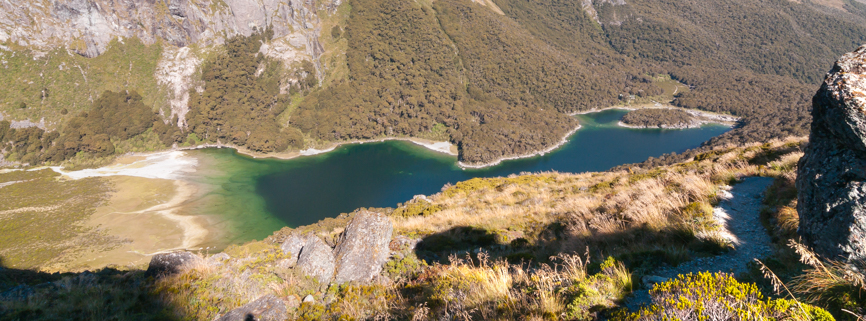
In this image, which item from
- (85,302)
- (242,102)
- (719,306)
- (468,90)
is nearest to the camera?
(719,306)

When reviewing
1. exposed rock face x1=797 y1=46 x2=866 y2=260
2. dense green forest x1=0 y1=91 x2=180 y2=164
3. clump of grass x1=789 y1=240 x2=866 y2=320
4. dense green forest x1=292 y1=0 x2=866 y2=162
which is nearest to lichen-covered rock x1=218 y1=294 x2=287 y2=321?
clump of grass x1=789 y1=240 x2=866 y2=320

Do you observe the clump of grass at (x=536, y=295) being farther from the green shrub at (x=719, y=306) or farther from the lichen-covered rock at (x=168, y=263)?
the lichen-covered rock at (x=168, y=263)

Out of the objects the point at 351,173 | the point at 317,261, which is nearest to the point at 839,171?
the point at 317,261

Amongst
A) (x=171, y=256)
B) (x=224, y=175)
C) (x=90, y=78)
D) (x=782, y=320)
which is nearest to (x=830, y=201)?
(x=782, y=320)

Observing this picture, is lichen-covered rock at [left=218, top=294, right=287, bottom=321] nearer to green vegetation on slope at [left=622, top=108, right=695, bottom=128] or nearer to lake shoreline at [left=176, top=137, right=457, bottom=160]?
lake shoreline at [left=176, top=137, right=457, bottom=160]

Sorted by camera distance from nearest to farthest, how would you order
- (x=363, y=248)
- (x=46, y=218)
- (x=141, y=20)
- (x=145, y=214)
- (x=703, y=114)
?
(x=363, y=248) → (x=46, y=218) → (x=145, y=214) → (x=141, y=20) → (x=703, y=114)

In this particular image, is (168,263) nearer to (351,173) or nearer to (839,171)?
(839,171)

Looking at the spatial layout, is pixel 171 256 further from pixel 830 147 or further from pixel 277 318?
pixel 830 147

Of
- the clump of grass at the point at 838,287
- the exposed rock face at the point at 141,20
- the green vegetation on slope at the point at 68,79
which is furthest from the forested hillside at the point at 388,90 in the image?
the clump of grass at the point at 838,287
